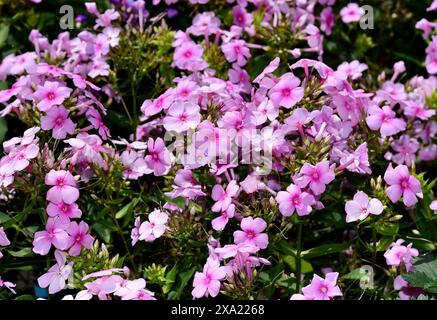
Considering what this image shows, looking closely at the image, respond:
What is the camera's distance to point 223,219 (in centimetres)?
→ 260

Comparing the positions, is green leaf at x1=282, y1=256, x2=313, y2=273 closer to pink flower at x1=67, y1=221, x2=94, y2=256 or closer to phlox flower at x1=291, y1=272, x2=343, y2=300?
phlox flower at x1=291, y1=272, x2=343, y2=300

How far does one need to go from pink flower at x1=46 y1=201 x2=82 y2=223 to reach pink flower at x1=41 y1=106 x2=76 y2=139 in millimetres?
237

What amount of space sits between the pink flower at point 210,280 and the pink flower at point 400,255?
543 mm

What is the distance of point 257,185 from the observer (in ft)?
8.59

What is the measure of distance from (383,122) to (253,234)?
59 centimetres

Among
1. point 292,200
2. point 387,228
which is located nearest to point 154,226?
point 292,200

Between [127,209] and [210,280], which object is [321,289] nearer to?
[210,280]

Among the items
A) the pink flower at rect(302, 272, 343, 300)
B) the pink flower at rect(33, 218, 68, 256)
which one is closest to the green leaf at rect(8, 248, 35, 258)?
the pink flower at rect(33, 218, 68, 256)

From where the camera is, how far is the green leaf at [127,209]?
283 cm

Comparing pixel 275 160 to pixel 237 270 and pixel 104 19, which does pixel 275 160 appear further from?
pixel 104 19

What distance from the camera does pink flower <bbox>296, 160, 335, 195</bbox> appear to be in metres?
2.50

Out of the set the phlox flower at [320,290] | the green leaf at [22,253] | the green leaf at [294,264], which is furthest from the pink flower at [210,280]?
the green leaf at [22,253]

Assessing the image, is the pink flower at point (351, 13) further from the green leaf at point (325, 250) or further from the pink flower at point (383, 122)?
the green leaf at point (325, 250)
